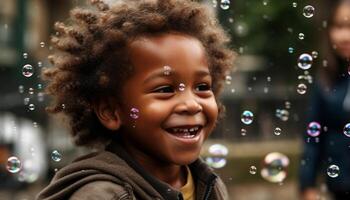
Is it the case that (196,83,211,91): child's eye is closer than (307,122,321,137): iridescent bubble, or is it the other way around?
(196,83,211,91): child's eye

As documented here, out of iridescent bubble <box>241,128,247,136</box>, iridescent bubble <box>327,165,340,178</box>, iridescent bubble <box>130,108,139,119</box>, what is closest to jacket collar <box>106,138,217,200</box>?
iridescent bubble <box>130,108,139,119</box>

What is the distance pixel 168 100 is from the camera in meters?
2.94

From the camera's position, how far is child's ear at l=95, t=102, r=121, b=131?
10.1ft

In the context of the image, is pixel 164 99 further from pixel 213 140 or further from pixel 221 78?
pixel 213 140

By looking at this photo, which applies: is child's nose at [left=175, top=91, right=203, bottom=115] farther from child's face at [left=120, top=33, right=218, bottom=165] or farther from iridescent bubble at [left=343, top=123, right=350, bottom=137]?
iridescent bubble at [left=343, top=123, right=350, bottom=137]

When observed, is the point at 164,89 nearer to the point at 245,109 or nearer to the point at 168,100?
the point at 168,100

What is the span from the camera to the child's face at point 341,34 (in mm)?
4781

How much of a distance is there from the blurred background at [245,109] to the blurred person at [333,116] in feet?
5.10

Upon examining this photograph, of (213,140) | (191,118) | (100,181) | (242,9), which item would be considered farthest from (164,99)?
(242,9)

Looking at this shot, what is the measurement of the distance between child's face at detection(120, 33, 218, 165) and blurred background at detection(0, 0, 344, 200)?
3.56 m

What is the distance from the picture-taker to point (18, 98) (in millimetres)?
9586

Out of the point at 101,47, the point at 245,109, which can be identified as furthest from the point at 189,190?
the point at 245,109

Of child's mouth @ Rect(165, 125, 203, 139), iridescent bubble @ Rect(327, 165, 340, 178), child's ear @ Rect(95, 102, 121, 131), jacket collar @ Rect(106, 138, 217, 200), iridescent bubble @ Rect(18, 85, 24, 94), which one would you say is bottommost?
iridescent bubble @ Rect(18, 85, 24, 94)

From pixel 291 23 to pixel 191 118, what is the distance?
28.9 feet
